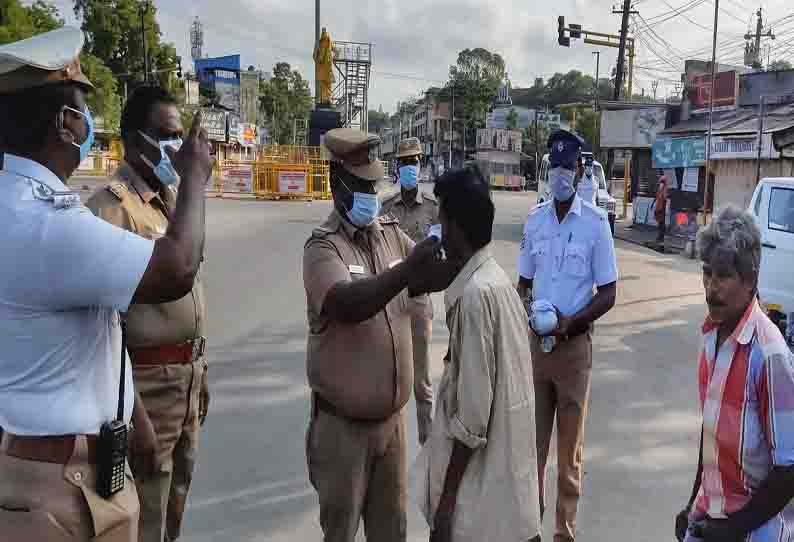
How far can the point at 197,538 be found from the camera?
144 inches

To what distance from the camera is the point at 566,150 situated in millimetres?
3857

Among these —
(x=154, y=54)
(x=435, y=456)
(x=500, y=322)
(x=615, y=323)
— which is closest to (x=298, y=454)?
(x=435, y=456)

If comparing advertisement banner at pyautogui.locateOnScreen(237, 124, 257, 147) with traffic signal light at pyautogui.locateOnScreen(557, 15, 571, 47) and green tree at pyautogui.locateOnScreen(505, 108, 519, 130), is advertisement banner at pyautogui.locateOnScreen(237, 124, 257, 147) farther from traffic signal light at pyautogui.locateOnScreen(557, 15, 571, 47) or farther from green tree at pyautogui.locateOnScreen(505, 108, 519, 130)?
traffic signal light at pyautogui.locateOnScreen(557, 15, 571, 47)

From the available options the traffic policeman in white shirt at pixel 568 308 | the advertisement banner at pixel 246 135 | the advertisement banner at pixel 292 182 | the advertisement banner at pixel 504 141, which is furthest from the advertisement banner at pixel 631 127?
the advertisement banner at pixel 504 141

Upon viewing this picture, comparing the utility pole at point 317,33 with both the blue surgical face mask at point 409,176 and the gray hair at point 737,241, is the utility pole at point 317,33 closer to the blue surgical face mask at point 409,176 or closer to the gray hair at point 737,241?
the blue surgical face mask at point 409,176

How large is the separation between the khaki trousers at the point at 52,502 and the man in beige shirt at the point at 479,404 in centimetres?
102

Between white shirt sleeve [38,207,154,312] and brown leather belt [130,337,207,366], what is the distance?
1381 mm

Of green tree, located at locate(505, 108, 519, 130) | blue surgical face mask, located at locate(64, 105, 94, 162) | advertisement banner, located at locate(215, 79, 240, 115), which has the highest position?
advertisement banner, located at locate(215, 79, 240, 115)

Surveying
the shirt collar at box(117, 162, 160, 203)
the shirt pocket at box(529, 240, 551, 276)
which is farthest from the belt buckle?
the shirt pocket at box(529, 240, 551, 276)

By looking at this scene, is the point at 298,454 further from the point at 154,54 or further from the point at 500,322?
the point at 154,54

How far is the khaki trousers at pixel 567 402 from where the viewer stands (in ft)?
11.5

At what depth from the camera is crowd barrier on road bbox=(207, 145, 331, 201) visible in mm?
29281

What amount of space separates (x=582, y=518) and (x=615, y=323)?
521 cm

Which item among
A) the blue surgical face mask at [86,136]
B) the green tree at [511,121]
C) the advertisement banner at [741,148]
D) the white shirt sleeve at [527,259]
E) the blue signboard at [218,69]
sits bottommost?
the white shirt sleeve at [527,259]
